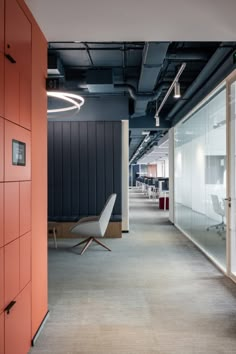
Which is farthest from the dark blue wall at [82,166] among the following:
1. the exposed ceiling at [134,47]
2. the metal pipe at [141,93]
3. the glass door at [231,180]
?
the glass door at [231,180]

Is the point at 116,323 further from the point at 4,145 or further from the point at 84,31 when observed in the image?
the point at 84,31

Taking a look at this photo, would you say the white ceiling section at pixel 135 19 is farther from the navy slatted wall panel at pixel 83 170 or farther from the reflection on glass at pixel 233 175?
the navy slatted wall panel at pixel 83 170

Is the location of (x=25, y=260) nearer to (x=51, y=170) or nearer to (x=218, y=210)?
(x=218, y=210)

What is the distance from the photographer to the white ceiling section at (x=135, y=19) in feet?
8.89

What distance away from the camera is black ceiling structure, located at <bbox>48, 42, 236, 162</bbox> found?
5172 millimetres

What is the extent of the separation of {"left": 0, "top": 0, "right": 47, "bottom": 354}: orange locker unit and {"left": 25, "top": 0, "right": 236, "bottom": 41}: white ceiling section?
32cm

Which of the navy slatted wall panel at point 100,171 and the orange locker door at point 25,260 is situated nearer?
the orange locker door at point 25,260

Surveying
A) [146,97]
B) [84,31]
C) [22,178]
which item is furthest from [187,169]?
[22,178]

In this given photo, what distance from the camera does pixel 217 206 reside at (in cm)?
534

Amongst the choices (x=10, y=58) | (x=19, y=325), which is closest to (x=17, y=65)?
(x=10, y=58)

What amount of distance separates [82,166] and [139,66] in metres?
2.88

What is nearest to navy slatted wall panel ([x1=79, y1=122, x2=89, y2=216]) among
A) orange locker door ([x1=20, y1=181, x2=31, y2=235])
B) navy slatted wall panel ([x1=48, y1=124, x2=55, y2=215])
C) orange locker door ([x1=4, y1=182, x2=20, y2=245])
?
navy slatted wall panel ([x1=48, y1=124, x2=55, y2=215])

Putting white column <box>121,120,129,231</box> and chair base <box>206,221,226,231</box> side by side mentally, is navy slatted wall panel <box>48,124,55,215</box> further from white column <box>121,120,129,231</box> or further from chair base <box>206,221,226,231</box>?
chair base <box>206,221,226,231</box>

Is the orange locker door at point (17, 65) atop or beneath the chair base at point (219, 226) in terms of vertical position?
atop
